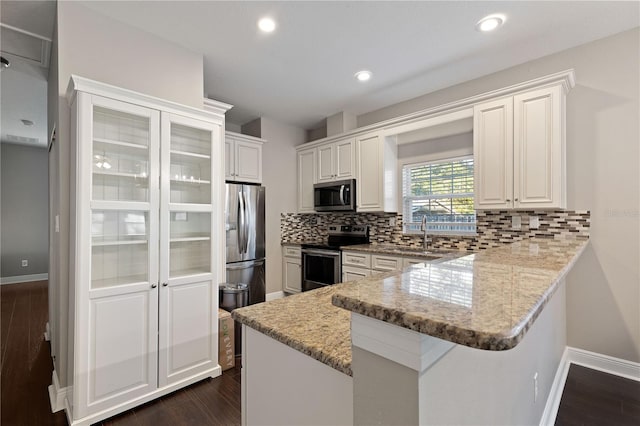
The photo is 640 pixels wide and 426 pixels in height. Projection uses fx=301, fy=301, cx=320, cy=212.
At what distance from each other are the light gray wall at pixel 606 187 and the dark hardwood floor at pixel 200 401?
0.41 meters

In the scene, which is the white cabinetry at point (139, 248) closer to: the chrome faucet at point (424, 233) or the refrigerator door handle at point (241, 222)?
the refrigerator door handle at point (241, 222)

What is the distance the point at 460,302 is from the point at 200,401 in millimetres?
2246

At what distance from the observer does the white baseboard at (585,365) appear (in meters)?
2.06

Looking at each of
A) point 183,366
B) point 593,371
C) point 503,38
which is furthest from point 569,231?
point 183,366

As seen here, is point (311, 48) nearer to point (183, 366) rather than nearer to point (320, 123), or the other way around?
point (320, 123)

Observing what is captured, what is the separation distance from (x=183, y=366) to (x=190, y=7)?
2664 millimetres

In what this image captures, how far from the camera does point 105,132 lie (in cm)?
214

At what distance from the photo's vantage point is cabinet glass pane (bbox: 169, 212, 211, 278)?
2488 millimetres

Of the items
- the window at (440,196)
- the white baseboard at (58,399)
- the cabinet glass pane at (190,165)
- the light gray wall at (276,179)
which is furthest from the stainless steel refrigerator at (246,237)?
the window at (440,196)

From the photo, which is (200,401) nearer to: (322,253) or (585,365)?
(322,253)

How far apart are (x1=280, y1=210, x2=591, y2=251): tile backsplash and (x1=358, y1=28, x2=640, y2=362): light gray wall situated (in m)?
0.15

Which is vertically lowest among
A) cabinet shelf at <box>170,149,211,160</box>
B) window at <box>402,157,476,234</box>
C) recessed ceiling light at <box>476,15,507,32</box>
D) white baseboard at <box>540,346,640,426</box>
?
white baseboard at <box>540,346,640,426</box>

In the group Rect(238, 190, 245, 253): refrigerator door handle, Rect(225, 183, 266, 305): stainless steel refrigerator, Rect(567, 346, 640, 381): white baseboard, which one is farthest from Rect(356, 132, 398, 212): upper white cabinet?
Rect(567, 346, 640, 381): white baseboard

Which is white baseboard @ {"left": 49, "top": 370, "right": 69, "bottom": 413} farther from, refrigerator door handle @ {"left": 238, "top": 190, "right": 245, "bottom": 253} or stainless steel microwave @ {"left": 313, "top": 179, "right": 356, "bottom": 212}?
stainless steel microwave @ {"left": 313, "top": 179, "right": 356, "bottom": 212}
